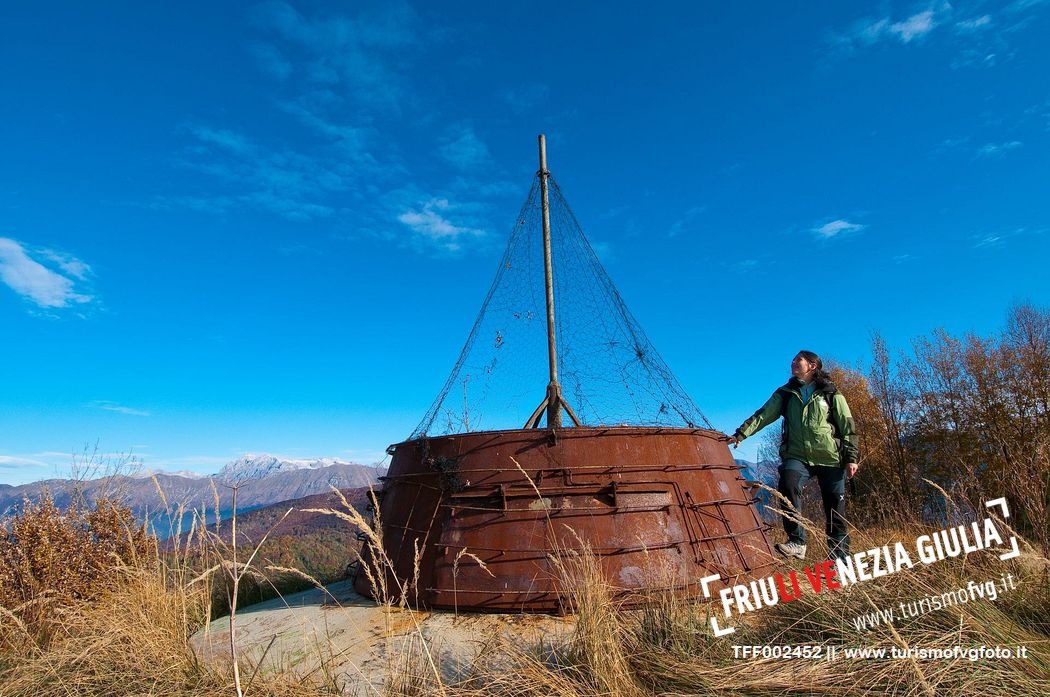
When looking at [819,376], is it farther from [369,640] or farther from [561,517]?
[369,640]

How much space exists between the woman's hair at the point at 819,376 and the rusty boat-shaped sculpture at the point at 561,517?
1.32 m

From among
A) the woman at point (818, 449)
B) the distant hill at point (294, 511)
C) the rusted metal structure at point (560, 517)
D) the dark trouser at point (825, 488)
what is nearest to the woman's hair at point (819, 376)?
the woman at point (818, 449)

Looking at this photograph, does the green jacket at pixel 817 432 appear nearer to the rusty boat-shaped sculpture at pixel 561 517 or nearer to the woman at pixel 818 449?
the woman at pixel 818 449

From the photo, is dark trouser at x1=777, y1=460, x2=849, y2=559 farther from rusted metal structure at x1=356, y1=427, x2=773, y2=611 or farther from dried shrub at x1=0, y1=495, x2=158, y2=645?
dried shrub at x1=0, y1=495, x2=158, y2=645

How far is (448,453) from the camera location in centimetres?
589

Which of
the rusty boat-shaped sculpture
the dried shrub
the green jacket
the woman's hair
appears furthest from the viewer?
the dried shrub

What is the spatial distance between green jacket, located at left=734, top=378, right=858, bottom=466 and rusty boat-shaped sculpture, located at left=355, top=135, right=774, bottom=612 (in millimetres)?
819

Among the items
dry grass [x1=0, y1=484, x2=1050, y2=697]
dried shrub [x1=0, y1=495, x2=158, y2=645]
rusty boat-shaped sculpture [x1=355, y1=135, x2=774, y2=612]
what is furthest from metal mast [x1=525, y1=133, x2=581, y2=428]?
dried shrub [x1=0, y1=495, x2=158, y2=645]

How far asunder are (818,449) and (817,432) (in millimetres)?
167

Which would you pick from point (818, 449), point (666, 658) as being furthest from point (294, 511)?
point (818, 449)

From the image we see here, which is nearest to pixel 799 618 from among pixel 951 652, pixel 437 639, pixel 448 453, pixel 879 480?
pixel 951 652

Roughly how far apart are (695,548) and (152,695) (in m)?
4.26

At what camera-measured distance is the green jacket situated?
5559 millimetres

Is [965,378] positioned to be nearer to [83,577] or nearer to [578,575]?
[578,575]
